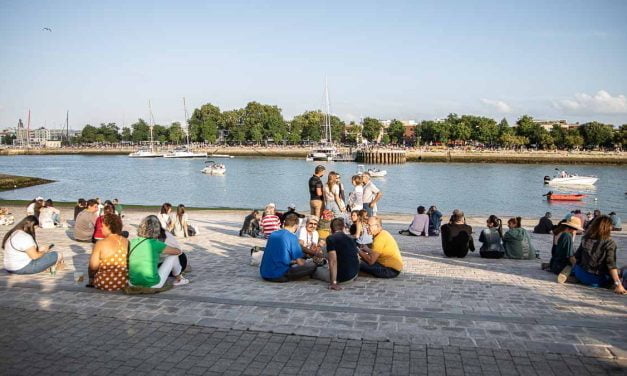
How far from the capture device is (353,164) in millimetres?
113188

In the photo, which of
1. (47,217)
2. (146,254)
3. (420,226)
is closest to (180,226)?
(47,217)

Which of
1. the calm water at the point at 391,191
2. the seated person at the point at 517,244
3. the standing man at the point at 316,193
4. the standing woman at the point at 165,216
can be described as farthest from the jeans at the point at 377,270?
the calm water at the point at 391,191

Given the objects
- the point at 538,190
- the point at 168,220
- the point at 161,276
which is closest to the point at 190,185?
the point at 538,190

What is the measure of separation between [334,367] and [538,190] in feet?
205

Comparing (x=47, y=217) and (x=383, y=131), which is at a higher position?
(x=383, y=131)

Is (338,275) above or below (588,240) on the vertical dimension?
below

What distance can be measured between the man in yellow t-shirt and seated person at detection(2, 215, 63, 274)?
249 inches

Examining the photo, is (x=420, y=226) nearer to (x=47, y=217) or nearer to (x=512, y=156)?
(x=47, y=217)

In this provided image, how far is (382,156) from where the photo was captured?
115 meters

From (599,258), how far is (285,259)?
5757 millimetres

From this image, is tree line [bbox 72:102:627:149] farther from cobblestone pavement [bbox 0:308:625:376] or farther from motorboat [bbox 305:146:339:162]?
A: cobblestone pavement [bbox 0:308:625:376]

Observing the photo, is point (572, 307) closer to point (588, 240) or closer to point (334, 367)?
point (588, 240)

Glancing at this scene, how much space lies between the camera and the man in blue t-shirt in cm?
917

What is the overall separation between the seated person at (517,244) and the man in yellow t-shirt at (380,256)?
4.40 meters
